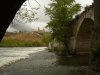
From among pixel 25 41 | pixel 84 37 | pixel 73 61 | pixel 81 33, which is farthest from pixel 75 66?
pixel 25 41

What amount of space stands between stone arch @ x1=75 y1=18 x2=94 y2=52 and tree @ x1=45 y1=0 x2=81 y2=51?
9.77 ft

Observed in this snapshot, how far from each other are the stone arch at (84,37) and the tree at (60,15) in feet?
9.77

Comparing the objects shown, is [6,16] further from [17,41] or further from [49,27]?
[17,41]

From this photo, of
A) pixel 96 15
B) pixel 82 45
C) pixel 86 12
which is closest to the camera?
pixel 96 15

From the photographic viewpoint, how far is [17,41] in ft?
479

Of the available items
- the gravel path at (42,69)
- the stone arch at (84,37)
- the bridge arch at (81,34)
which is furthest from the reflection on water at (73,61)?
the stone arch at (84,37)

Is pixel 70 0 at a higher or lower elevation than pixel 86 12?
higher

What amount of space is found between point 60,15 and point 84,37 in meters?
5.26

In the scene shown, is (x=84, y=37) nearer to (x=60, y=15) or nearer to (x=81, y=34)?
(x=81, y=34)

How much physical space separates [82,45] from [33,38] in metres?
106

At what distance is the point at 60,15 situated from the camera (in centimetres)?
4509

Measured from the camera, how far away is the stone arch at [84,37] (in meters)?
41.4

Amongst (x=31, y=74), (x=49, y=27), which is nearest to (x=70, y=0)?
(x=49, y=27)

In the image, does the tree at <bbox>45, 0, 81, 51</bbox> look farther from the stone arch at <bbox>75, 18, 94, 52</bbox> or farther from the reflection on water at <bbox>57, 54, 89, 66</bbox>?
the reflection on water at <bbox>57, 54, 89, 66</bbox>
